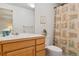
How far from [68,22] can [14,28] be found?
44.1 inches

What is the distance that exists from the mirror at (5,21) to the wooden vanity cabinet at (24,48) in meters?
0.21

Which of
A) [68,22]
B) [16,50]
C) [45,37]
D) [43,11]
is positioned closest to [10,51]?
[16,50]

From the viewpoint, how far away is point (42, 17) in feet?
6.24

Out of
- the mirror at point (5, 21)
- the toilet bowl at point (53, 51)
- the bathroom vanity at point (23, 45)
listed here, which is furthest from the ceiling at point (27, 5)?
the toilet bowl at point (53, 51)

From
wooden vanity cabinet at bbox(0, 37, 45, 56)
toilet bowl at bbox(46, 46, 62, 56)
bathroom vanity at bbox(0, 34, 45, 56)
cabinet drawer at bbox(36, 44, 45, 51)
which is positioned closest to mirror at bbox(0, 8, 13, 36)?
bathroom vanity at bbox(0, 34, 45, 56)

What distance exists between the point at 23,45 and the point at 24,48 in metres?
0.05

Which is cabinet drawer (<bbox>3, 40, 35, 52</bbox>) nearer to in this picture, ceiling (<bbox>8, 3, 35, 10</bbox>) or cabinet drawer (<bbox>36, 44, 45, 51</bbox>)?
cabinet drawer (<bbox>36, 44, 45, 51</bbox>)

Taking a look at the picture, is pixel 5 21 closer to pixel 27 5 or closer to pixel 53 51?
pixel 27 5

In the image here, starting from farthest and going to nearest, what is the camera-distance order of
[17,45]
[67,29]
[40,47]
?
[67,29] → [40,47] → [17,45]

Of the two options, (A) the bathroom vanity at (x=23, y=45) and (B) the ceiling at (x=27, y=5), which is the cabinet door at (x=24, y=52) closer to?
(A) the bathroom vanity at (x=23, y=45)

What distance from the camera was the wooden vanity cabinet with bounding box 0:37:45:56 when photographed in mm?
1552

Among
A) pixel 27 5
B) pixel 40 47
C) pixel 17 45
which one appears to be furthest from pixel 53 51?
pixel 27 5

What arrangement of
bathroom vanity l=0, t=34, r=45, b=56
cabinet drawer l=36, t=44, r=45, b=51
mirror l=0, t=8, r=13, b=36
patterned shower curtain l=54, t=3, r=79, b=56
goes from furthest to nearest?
patterned shower curtain l=54, t=3, r=79, b=56
cabinet drawer l=36, t=44, r=45, b=51
mirror l=0, t=8, r=13, b=36
bathroom vanity l=0, t=34, r=45, b=56

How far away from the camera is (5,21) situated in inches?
66.2
